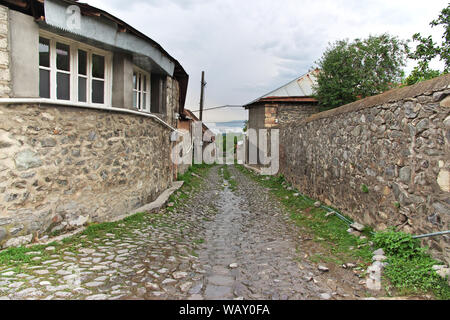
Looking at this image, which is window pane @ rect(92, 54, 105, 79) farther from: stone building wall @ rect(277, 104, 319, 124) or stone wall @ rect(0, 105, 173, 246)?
stone building wall @ rect(277, 104, 319, 124)

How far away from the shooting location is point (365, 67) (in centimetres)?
1545

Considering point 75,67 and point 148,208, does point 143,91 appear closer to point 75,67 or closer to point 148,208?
point 75,67

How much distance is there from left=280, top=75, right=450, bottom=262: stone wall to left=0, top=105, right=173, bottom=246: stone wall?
434cm

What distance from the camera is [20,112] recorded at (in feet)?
13.0

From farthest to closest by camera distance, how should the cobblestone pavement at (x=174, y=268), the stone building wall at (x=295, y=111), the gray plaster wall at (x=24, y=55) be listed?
the stone building wall at (x=295, y=111)
the gray plaster wall at (x=24, y=55)
the cobblestone pavement at (x=174, y=268)

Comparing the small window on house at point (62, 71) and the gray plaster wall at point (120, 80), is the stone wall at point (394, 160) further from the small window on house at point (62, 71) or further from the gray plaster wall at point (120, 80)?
the small window on house at point (62, 71)

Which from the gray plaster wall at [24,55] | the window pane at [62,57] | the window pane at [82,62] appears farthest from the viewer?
the window pane at [82,62]

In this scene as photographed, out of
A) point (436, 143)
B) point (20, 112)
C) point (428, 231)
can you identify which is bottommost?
point (428, 231)

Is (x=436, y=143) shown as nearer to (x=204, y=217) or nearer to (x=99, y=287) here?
(x=99, y=287)

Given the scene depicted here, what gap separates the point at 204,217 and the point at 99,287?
383 cm

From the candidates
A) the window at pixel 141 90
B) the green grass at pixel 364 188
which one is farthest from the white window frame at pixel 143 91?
the green grass at pixel 364 188

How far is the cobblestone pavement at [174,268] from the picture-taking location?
286cm

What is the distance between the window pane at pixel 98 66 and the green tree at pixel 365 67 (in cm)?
1286

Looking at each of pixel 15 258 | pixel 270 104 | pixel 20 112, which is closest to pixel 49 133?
pixel 20 112
